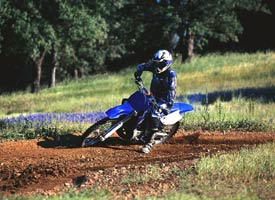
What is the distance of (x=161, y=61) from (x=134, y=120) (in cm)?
112

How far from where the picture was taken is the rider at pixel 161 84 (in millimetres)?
9914

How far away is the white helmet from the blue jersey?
127 mm

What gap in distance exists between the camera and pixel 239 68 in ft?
93.6

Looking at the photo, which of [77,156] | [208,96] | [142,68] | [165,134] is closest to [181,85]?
[208,96]

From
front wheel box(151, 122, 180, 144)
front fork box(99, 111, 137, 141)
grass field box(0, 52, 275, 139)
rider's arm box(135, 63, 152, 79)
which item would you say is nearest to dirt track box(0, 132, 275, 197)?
front wheel box(151, 122, 180, 144)

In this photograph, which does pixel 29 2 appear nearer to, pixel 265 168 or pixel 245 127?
pixel 245 127

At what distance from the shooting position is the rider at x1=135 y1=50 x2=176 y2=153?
991 cm

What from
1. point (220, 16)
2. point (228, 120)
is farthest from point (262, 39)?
point (228, 120)

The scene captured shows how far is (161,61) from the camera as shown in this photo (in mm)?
9906

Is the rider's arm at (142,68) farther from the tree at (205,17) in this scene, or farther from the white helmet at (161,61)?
the tree at (205,17)

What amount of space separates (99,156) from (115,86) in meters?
18.2

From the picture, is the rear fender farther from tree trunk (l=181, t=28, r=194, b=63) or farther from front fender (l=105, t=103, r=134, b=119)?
tree trunk (l=181, t=28, r=194, b=63)

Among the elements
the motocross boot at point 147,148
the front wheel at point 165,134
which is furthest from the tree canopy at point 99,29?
the motocross boot at point 147,148

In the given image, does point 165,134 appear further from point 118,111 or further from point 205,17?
point 205,17
